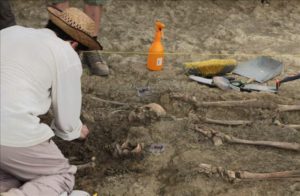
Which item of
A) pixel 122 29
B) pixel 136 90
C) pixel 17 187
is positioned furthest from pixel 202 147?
pixel 122 29

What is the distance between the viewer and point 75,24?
2.74 metres

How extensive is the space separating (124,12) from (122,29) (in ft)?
1.85

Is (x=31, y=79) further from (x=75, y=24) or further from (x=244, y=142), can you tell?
(x=244, y=142)

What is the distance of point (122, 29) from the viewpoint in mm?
5719

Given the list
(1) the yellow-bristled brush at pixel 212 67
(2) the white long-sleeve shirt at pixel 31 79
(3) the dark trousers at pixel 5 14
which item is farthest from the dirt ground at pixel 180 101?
(3) the dark trousers at pixel 5 14

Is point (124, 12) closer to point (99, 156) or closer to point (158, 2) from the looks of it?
point (158, 2)

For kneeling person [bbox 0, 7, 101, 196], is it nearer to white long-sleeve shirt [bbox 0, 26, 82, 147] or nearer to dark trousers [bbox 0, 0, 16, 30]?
white long-sleeve shirt [bbox 0, 26, 82, 147]

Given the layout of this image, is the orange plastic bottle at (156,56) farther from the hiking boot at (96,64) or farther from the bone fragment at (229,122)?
the bone fragment at (229,122)

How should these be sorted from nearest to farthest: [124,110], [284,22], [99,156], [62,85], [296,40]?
[62,85] < [99,156] < [124,110] < [296,40] < [284,22]

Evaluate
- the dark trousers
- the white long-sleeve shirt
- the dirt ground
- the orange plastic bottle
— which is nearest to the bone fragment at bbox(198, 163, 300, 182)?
the dirt ground

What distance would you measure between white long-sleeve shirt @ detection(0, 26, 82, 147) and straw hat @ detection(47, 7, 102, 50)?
77 millimetres

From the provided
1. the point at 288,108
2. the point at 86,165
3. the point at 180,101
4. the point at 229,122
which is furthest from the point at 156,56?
the point at 86,165

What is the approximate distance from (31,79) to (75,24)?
1.41ft

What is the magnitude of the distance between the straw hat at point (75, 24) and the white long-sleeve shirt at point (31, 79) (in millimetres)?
77
